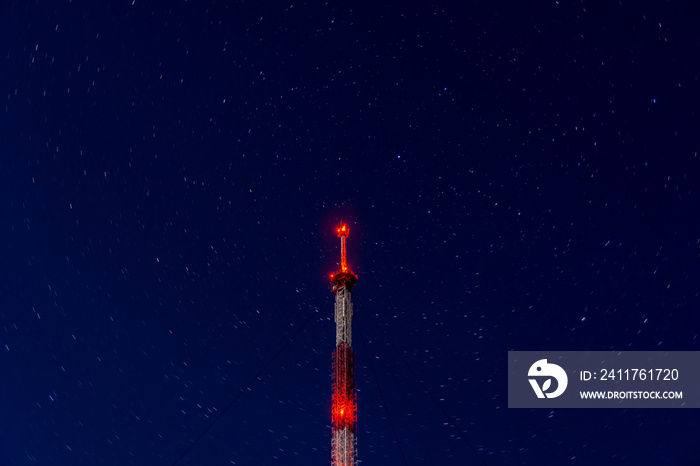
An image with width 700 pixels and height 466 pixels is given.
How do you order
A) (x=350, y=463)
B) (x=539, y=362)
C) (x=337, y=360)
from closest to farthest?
1. (x=350, y=463)
2. (x=337, y=360)
3. (x=539, y=362)

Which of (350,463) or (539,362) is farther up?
(539,362)

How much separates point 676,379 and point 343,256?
15320 millimetres

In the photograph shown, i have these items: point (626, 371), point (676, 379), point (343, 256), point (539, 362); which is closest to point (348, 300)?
point (343, 256)

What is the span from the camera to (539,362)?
110 feet

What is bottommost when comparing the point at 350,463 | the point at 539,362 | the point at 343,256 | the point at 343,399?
A: the point at 350,463

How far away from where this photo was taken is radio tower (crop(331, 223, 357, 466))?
29.0m

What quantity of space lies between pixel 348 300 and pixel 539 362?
9.16 meters

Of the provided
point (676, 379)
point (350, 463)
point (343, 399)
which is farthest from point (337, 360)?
point (676, 379)

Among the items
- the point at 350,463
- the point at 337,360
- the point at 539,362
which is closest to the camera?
the point at 350,463

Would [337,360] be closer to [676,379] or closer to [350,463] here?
[350,463]

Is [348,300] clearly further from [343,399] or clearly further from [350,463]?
[350,463]

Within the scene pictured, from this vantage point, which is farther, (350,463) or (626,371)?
(626,371)

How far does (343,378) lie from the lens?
3042 centimetres

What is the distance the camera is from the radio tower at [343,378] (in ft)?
95.1
